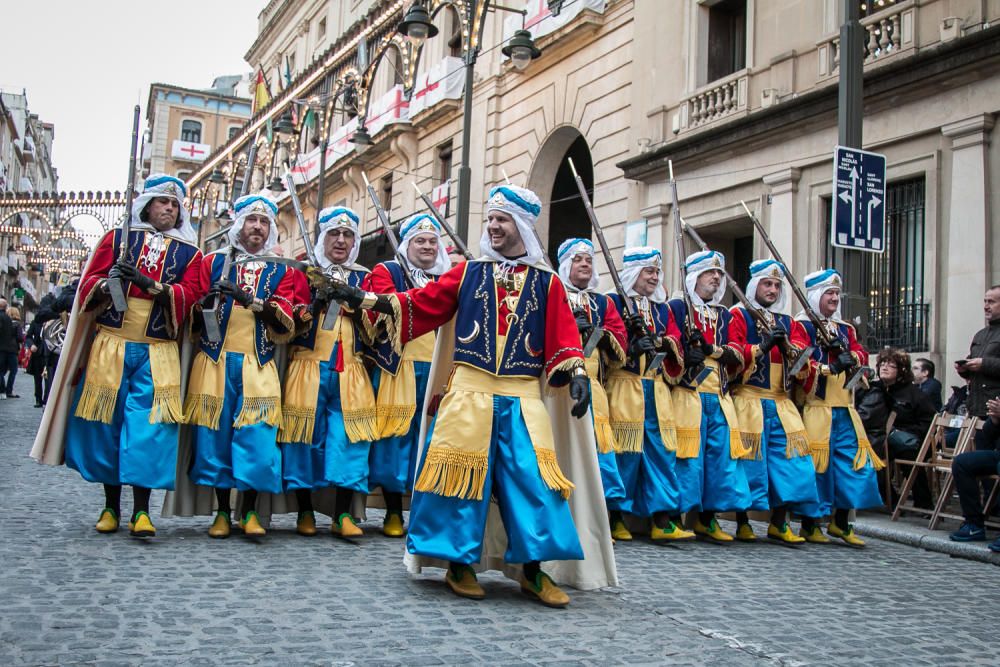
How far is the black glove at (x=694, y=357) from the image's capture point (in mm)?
7391

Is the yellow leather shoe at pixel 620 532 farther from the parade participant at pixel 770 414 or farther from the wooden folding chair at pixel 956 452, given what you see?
the wooden folding chair at pixel 956 452

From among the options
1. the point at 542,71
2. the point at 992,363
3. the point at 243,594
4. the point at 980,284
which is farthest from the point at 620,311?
the point at 542,71

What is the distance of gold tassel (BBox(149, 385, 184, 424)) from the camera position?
5938 mm

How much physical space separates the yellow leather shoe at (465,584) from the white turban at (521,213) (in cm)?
153

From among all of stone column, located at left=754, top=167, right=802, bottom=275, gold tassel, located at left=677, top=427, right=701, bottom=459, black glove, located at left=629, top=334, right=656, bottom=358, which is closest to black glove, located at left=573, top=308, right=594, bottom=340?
black glove, located at left=629, top=334, right=656, bottom=358

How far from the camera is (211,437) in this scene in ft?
20.3

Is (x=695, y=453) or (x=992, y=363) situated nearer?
(x=695, y=453)

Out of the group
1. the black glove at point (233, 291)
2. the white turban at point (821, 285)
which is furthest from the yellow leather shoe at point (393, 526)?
the white turban at point (821, 285)

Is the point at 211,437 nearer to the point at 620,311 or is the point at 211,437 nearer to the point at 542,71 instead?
the point at 620,311

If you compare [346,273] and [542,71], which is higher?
[542,71]

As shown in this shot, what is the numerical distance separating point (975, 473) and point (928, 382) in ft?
8.53

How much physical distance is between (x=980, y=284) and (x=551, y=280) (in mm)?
7648

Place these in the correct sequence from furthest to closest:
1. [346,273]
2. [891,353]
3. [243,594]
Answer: [891,353], [346,273], [243,594]

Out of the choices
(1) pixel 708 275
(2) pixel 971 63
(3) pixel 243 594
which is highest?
(2) pixel 971 63
